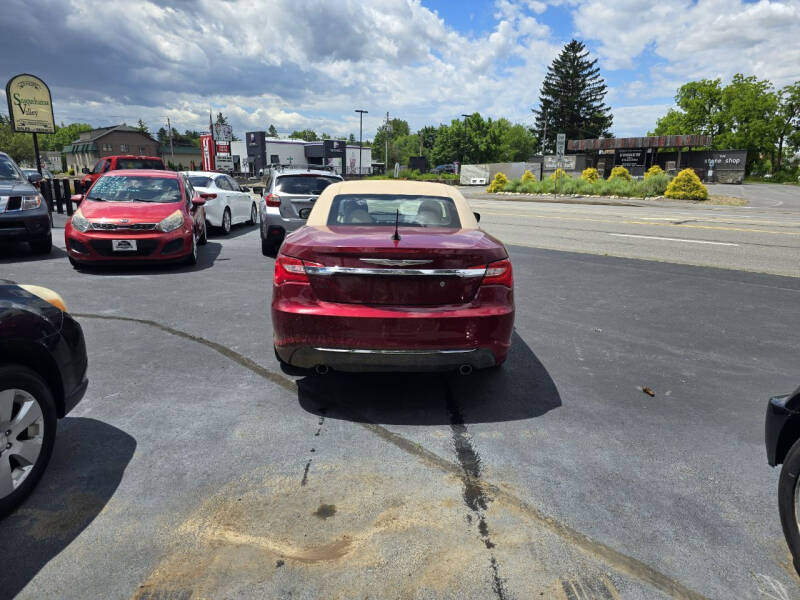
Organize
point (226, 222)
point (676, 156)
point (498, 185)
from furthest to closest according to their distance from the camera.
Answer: point (676, 156) → point (498, 185) → point (226, 222)

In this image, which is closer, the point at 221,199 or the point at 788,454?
the point at 788,454

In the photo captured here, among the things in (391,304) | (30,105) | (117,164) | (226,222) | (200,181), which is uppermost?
(30,105)

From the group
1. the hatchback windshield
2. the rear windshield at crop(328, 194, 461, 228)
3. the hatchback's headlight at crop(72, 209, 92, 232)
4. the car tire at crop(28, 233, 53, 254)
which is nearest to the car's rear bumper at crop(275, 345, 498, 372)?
the rear windshield at crop(328, 194, 461, 228)

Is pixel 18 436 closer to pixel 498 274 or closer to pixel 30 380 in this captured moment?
pixel 30 380

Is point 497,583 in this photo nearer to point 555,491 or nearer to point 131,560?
point 555,491

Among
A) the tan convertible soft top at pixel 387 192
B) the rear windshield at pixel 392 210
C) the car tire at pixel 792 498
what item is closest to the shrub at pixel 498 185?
the tan convertible soft top at pixel 387 192

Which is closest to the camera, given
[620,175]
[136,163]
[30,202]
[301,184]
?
[30,202]

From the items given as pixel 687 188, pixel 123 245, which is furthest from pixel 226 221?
pixel 687 188

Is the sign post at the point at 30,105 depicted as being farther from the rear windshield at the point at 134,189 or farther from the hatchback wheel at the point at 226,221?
the rear windshield at the point at 134,189

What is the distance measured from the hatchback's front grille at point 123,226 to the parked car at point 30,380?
19.5 ft

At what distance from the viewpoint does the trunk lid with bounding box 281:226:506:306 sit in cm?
359

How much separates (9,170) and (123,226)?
3671 mm

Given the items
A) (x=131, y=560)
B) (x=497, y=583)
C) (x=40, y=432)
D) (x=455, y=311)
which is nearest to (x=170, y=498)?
(x=131, y=560)

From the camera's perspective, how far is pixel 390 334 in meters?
3.59
